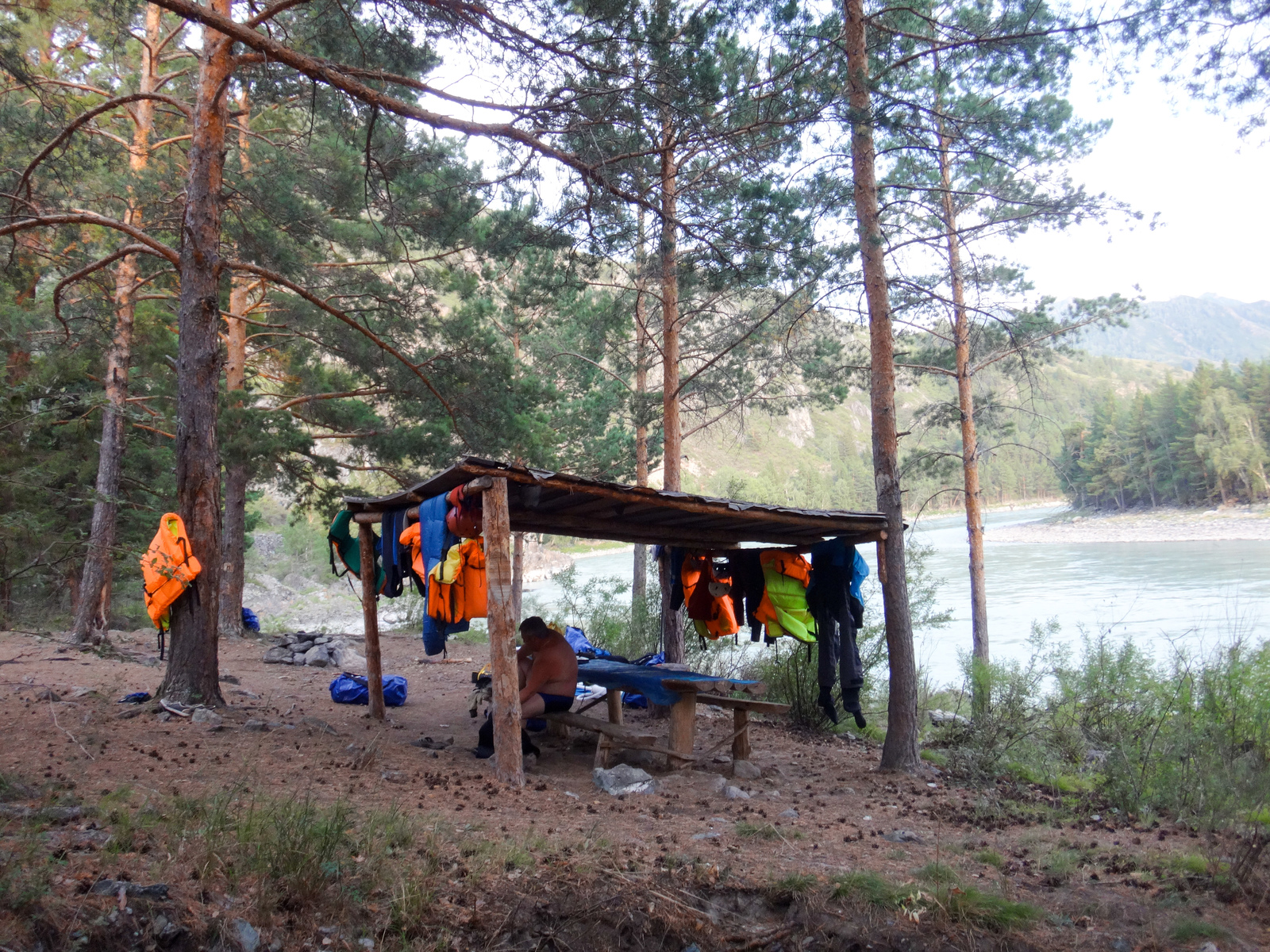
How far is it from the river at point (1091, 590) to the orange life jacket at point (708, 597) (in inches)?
167

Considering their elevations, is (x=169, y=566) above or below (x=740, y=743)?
above

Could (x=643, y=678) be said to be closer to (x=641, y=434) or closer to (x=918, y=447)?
(x=641, y=434)

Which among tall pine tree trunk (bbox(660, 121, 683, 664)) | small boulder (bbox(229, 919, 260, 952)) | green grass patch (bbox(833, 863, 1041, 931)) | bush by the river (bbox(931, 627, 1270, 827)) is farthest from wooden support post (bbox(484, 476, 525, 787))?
bush by the river (bbox(931, 627, 1270, 827))

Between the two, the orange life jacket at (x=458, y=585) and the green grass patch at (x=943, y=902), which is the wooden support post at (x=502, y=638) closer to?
the orange life jacket at (x=458, y=585)

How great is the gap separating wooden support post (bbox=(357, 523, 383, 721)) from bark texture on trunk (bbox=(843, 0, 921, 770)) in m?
4.45

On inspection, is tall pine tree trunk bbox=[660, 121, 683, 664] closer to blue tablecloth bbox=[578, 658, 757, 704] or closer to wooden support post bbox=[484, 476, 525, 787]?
blue tablecloth bbox=[578, 658, 757, 704]

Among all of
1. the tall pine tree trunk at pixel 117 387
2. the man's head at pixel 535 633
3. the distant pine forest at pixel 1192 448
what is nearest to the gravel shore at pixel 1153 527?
the distant pine forest at pixel 1192 448

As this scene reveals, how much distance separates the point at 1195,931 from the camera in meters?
3.39

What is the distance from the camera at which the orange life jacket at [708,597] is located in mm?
7902

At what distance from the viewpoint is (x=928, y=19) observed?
5.87 meters

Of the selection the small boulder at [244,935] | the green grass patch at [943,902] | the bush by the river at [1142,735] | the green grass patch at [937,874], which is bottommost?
the bush by the river at [1142,735]

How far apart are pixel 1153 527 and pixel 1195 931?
40868 millimetres

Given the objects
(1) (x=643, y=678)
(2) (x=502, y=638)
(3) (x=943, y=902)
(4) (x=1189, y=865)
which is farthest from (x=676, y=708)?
(4) (x=1189, y=865)

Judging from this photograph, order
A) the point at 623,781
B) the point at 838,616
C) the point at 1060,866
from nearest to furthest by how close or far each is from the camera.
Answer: the point at 1060,866 → the point at 623,781 → the point at 838,616
